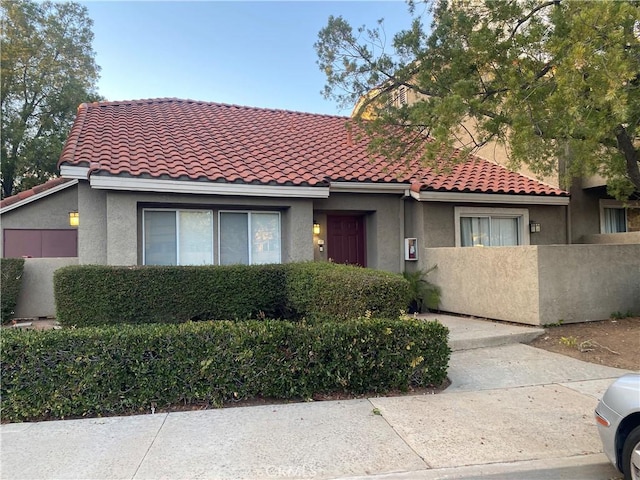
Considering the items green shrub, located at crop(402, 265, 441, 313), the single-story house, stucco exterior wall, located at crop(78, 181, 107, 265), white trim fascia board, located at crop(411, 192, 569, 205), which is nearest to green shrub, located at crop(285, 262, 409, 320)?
the single-story house

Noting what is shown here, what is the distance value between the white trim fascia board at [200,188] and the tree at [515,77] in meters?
1.96

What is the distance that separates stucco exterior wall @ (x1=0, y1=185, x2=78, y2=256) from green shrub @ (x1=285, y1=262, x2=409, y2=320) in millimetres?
7552

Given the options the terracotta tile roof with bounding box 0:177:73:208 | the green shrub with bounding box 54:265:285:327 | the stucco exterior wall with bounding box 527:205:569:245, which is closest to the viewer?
the green shrub with bounding box 54:265:285:327

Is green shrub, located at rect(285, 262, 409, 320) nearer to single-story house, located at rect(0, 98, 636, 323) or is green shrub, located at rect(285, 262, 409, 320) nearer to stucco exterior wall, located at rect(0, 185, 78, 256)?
single-story house, located at rect(0, 98, 636, 323)

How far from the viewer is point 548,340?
706cm

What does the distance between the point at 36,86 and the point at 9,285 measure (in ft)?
46.0

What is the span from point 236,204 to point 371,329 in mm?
5137

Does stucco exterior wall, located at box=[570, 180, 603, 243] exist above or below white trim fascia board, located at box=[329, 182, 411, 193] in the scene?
below

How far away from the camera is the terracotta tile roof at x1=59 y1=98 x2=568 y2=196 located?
871cm

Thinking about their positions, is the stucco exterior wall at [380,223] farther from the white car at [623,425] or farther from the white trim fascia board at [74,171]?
the white car at [623,425]

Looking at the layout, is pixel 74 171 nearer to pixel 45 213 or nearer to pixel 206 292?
pixel 206 292

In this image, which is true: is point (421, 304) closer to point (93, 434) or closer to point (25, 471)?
point (93, 434)

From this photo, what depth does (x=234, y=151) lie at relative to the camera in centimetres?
1038

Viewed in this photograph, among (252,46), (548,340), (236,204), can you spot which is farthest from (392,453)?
(252,46)
